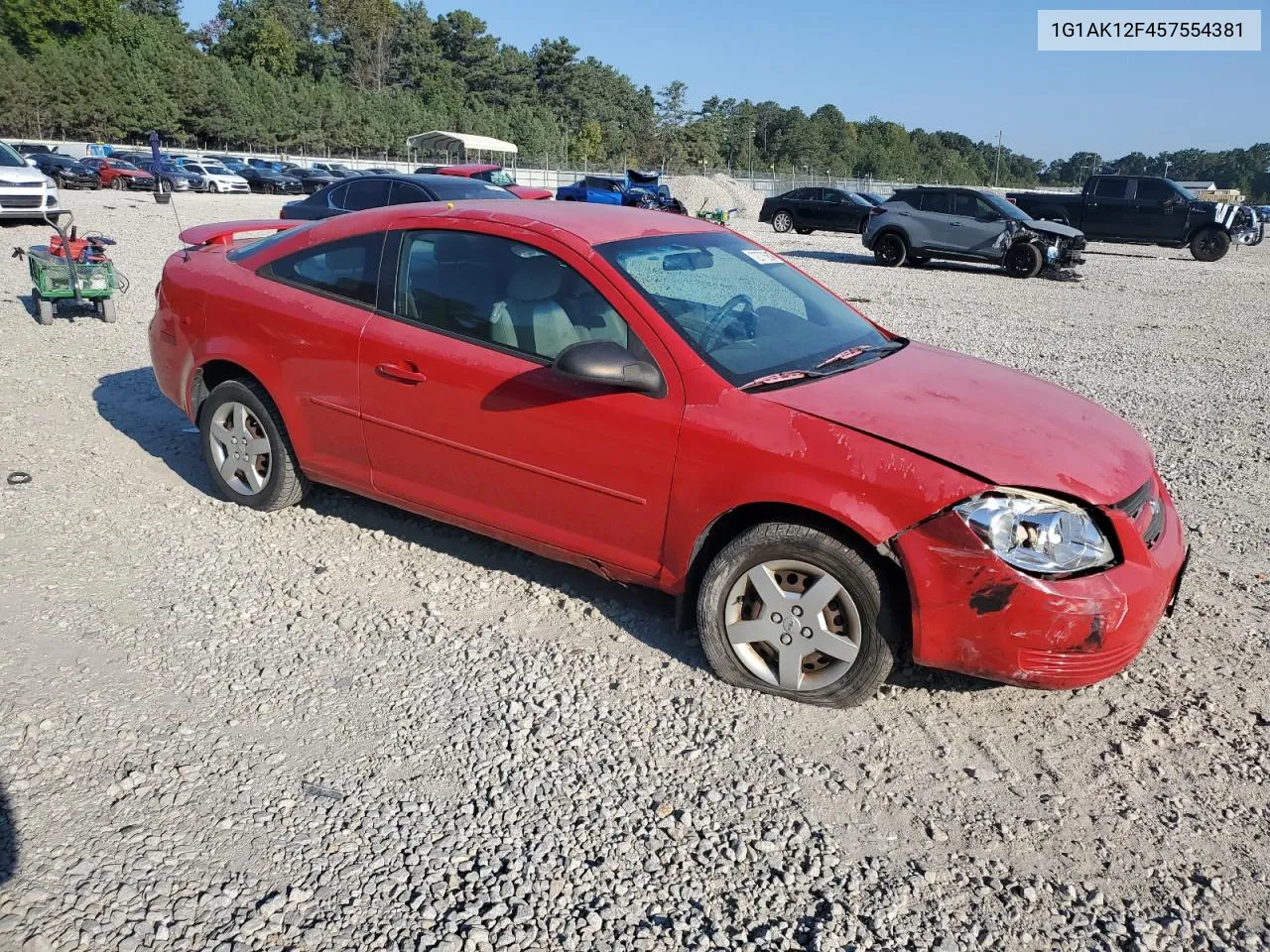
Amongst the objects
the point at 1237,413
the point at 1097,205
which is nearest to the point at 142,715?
the point at 1237,413

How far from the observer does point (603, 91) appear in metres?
112

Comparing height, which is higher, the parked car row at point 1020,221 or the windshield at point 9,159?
the parked car row at point 1020,221

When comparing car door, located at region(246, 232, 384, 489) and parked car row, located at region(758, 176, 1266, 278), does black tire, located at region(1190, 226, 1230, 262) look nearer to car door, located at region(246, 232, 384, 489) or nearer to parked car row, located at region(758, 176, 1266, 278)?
parked car row, located at region(758, 176, 1266, 278)

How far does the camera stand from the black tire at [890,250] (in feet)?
67.6

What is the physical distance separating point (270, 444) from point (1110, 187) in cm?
2453

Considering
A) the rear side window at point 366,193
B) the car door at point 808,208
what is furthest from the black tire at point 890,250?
the rear side window at point 366,193

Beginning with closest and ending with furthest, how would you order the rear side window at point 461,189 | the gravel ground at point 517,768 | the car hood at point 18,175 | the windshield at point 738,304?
the gravel ground at point 517,768 → the windshield at point 738,304 → the rear side window at point 461,189 → the car hood at point 18,175

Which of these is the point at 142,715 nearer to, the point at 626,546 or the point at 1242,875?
the point at 626,546

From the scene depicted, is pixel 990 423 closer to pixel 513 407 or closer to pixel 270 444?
pixel 513 407

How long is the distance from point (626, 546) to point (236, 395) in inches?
91.5

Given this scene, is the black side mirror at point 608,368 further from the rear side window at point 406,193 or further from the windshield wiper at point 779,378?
the rear side window at point 406,193

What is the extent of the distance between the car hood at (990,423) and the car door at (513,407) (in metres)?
0.57

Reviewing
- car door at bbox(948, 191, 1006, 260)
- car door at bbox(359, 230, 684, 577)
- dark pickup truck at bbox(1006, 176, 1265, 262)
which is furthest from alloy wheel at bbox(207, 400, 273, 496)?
dark pickup truck at bbox(1006, 176, 1265, 262)

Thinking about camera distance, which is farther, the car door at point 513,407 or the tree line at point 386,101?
the tree line at point 386,101
